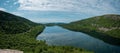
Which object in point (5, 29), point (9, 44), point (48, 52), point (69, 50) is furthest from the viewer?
point (5, 29)

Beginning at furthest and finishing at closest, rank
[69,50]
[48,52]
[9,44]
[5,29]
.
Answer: [5,29] < [9,44] < [69,50] < [48,52]

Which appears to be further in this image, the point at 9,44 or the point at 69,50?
the point at 9,44

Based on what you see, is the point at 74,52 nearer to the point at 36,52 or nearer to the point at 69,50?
the point at 69,50

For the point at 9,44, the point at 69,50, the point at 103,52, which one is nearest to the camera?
the point at 69,50

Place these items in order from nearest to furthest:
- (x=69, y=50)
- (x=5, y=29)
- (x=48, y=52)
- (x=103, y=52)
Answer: (x=48, y=52)
(x=69, y=50)
(x=103, y=52)
(x=5, y=29)

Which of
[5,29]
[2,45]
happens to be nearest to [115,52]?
[2,45]

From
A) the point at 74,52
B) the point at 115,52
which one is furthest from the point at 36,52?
the point at 115,52

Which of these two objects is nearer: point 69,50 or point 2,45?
point 69,50

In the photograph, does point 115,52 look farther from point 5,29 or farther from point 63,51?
point 5,29
